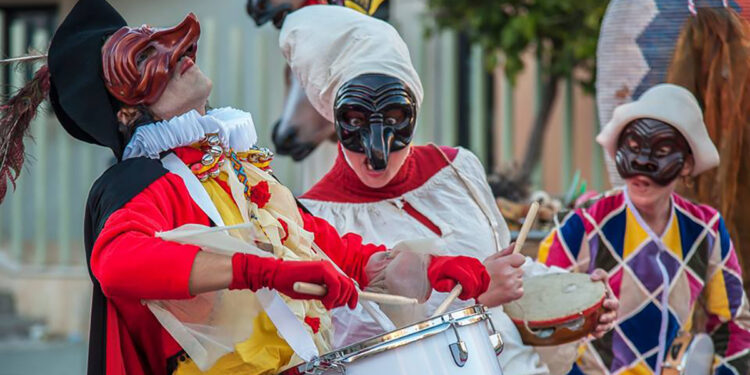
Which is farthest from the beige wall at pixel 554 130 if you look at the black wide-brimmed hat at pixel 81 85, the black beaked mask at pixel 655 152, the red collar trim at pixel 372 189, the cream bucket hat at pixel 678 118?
the black wide-brimmed hat at pixel 81 85

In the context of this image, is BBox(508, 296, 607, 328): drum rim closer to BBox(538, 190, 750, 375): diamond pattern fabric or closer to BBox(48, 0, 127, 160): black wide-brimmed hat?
BBox(538, 190, 750, 375): diamond pattern fabric

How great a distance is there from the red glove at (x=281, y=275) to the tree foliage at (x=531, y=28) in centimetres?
596

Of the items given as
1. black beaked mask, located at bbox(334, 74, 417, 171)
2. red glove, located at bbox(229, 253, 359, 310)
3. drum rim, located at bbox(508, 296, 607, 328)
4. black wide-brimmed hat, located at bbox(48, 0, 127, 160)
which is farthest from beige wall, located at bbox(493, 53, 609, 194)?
red glove, located at bbox(229, 253, 359, 310)

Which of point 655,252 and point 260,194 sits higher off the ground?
point 260,194

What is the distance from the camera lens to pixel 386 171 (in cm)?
379

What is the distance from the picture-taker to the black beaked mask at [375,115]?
361 centimetres

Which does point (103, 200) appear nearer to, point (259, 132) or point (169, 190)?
point (169, 190)

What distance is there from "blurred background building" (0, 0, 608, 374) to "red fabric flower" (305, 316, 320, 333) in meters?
6.39

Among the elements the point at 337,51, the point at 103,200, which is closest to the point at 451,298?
the point at 103,200

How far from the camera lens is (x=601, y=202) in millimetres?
4758

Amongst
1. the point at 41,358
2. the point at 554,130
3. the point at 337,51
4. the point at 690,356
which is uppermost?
the point at 337,51

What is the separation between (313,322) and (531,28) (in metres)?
5.77

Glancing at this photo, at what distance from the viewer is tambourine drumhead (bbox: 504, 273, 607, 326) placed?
385 cm

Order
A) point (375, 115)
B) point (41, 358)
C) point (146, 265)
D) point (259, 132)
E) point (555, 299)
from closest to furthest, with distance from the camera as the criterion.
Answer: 1. point (146, 265)
2. point (375, 115)
3. point (555, 299)
4. point (41, 358)
5. point (259, 132)
